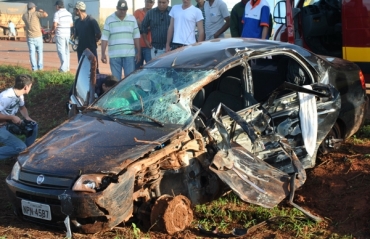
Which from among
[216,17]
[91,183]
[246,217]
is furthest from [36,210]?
[216,17]

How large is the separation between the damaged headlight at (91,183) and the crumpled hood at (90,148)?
55mm

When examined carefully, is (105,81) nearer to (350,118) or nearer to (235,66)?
(235,66)

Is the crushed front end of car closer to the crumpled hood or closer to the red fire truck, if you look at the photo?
the crumpled hood

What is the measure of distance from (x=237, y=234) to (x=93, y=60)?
3212 mm

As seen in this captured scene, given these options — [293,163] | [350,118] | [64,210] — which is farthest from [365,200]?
[64,210]

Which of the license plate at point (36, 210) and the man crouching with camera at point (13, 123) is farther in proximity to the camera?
the man crouching with camera at point (13, 123)

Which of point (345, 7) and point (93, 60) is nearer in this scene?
point (93, 60)

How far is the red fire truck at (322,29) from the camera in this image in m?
9.26

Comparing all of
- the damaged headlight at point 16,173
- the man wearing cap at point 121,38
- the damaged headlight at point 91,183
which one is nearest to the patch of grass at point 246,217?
the damaged headlight at point 91,183

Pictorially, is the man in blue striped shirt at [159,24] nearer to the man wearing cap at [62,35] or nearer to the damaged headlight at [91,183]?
the man wearing cap at [62,35]

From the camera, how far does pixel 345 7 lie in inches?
362

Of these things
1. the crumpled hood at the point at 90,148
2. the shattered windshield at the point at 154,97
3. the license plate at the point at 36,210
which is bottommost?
the license plate at the point at 36,210

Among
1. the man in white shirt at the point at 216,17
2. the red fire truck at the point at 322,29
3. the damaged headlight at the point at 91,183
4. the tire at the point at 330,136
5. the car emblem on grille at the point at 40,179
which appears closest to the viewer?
the damaged headlight at the point at 91,183

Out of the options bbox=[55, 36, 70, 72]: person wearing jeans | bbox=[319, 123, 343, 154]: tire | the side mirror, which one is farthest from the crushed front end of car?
bbox=[55, 36, 70, 72]: person wearing jeans
